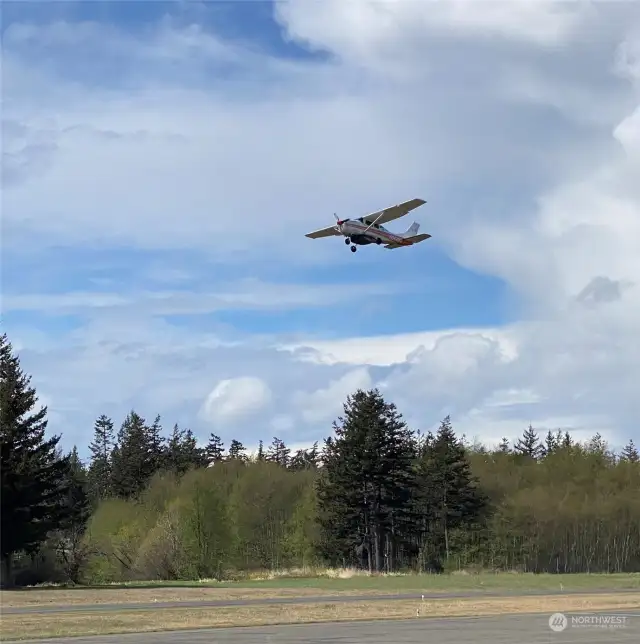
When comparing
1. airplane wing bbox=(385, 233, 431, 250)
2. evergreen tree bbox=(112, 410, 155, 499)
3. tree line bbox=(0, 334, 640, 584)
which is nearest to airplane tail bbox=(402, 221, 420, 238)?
airplane wing bbox=(385, 233, 431, 250)

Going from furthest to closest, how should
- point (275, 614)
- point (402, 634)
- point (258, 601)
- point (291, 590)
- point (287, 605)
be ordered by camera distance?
point (291, 590) → point (258, 601) → point (287, 605) → point (275, 614) → point (402, 634)

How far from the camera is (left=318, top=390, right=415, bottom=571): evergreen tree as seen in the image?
89.3m

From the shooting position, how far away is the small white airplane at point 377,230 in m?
49.3

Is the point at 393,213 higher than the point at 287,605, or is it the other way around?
the point at 393,213

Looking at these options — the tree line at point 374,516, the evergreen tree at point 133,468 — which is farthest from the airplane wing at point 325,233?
the evergreen tree at point 133,468

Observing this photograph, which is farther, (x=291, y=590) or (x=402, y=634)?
(x=291, y=590)

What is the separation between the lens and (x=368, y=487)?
90.6m

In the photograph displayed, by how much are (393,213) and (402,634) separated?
86.7 feet

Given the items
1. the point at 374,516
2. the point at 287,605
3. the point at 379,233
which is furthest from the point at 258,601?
the point at 374,516

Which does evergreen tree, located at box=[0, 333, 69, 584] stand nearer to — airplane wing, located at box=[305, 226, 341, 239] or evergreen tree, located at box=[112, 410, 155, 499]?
airplane wing, located at box=[305, 226, 341, 239]

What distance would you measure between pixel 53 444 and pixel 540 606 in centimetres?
3546

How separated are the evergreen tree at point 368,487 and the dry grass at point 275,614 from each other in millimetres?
44562

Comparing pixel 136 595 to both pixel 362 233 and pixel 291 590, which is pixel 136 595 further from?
pixel 362 233

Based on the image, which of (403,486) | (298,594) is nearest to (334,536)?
(403,486)
